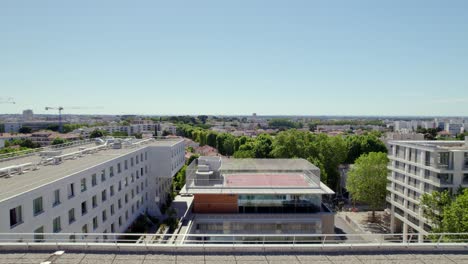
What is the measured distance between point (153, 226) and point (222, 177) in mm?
11900

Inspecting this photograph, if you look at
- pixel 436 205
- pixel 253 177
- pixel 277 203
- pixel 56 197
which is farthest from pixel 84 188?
pixel 436 205

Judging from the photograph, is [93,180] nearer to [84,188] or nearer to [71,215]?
[84,188]

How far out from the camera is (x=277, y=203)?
3172 centimetres

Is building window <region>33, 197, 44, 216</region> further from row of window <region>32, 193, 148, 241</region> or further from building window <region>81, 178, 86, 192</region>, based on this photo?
building window <region>81, 178, 86, 192</region>

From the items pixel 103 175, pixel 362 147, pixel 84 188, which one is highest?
pixel 103 175

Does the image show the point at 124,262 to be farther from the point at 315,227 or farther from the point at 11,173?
the point at 315,227

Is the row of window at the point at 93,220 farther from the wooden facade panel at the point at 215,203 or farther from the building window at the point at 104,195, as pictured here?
the wooden facade panel at the point at 215,203

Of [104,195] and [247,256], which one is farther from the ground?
[247,256]

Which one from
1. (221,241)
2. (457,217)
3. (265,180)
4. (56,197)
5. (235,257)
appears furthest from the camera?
(265,180)

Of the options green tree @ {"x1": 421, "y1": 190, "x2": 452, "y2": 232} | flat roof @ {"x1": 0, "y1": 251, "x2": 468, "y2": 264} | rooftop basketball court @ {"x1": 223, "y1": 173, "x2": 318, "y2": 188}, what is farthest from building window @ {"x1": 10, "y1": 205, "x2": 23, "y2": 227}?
green tree @ {"x1": 421, "y1": 190, "x2": 452, "y2": 232}

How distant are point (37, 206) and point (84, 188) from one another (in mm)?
6175

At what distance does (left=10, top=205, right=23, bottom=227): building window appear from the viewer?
18444mm

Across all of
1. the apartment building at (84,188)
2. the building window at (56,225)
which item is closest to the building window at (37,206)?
the apartment building at (84,188)

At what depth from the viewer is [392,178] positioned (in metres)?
43.4
